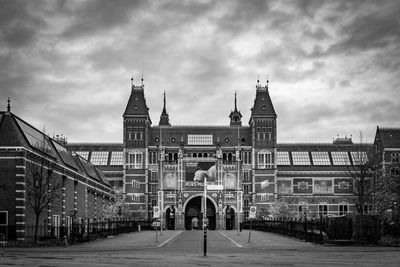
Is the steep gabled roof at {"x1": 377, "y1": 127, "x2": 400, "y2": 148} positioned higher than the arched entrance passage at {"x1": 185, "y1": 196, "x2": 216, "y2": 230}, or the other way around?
the steep gabled roof at {"x1": 377, "y1": 127, "x2": 400, "y2": 148}

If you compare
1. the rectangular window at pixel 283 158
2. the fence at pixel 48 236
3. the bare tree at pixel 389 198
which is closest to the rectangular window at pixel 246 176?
the rectangular window at pixel 283 158

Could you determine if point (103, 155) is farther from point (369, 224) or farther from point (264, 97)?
point (369, 224)

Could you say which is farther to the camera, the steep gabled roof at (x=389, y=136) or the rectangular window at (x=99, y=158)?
the rectangular window at (x=99, y=158)

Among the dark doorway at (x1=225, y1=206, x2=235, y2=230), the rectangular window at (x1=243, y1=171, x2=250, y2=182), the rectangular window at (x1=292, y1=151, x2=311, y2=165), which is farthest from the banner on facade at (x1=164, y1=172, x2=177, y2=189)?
the rectangular window at (x1=292, y1=151, x2=311, y2=165)

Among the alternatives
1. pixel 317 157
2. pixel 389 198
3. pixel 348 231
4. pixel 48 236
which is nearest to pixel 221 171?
pixel 317 157

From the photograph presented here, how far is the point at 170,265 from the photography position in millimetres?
28469

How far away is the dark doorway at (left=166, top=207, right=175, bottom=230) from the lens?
126 m

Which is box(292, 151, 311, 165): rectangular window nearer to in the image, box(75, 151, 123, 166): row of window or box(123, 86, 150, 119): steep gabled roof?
box(123, 86, 150, 119): steep gabled roof

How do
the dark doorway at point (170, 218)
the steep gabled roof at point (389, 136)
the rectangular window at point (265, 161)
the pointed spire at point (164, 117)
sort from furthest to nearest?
the pointed spire at point (164, 117) < the rectangular window at point (265, 161) < the dark doorway at point (170, 218) < the steep gabled roof at point (389, 136)

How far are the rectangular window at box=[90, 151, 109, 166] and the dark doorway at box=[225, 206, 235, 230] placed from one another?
97.5 feet

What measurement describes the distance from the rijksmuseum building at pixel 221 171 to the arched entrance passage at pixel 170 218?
0.19 metres

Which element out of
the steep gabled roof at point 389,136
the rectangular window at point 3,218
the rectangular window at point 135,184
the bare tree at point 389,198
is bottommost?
the rectangular window at point 3,218

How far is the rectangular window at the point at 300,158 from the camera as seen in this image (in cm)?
14050

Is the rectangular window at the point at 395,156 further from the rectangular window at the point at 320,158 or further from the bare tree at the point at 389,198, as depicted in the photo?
the bare tree at the point at 389,198
